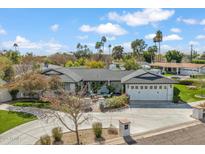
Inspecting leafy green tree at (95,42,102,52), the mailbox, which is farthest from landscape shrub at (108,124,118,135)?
leafy green tree at (95,42,102,52)

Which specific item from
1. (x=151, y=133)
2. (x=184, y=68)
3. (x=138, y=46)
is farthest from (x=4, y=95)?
(x=138, y=46)

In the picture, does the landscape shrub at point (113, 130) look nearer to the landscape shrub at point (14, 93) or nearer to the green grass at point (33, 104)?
the green grass at point (33, 104)

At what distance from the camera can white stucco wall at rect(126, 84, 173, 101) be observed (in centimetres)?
3112

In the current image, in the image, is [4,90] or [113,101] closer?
[113,101]

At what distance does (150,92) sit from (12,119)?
1646cm

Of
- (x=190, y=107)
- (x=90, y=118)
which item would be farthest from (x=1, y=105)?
(x=190, y=107)

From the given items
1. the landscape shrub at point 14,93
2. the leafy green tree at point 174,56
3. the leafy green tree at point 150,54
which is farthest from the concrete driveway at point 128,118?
the leafy green tree at point 150,54

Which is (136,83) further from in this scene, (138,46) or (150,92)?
(138,46)

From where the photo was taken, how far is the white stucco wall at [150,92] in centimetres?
3112

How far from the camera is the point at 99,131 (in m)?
18.5

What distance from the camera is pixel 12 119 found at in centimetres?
2262
